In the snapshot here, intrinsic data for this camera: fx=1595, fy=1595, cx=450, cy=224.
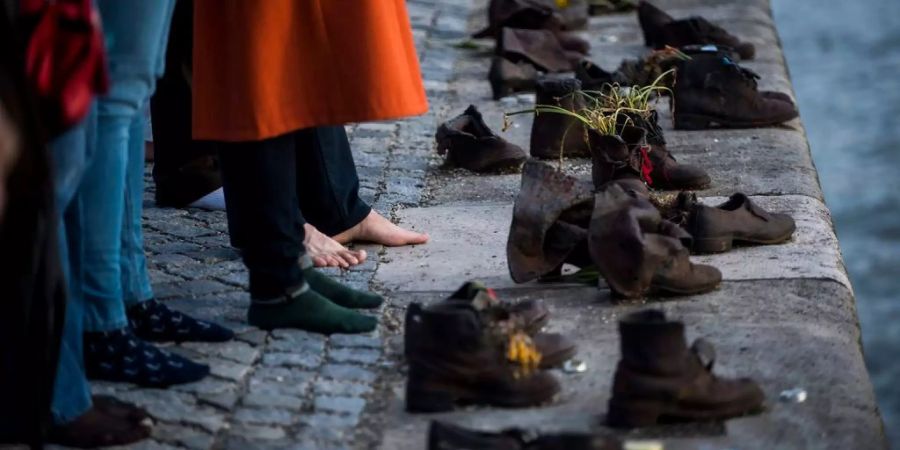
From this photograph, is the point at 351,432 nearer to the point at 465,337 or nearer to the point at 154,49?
the point at 465,337

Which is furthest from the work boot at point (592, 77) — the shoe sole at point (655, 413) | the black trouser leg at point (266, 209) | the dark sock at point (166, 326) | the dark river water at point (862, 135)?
the dark river water at point (862, 135)

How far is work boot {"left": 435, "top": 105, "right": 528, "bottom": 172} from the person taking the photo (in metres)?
5.65

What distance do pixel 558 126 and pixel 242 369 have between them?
2382mm

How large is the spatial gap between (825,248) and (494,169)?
1.47m

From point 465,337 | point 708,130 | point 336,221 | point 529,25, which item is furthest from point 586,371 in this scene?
point 529,25

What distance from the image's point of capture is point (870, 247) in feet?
40.1

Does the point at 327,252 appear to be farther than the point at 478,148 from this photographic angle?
No

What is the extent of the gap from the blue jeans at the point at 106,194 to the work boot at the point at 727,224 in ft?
5.75

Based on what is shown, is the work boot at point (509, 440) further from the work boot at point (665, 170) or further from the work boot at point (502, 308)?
the work boot at point (665, 170)

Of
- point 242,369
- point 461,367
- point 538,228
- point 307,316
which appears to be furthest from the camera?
point 538,228

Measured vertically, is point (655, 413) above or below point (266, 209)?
below

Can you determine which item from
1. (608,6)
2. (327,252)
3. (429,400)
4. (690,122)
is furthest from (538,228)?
(608,6)

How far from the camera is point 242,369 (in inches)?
144

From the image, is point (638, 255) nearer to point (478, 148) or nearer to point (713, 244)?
point (713, 244)
